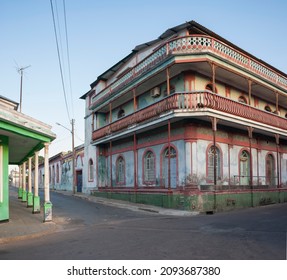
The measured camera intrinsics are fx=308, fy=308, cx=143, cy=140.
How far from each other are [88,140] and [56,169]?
18.2 metres

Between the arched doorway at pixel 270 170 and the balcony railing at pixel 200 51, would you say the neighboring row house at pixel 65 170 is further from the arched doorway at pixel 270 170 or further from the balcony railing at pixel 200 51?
the arched doorway at pixel 270 170

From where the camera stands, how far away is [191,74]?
16688 mm

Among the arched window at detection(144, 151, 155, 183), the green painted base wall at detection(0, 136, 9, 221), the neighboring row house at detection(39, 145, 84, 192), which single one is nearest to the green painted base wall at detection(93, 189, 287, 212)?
the arched window at detection(144, 151, 155, 183)

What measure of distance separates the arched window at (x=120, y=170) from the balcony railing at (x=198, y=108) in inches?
123

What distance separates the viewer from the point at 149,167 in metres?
19.2

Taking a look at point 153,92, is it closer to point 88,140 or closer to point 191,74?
point 191,74

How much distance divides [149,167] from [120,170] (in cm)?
412

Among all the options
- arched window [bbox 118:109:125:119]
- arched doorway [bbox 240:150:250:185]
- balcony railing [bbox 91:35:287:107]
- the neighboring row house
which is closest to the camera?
balcony railing [bbox 91:35:287:107]

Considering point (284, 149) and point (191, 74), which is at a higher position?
point (191, 74)

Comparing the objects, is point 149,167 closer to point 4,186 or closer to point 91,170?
point 91,170

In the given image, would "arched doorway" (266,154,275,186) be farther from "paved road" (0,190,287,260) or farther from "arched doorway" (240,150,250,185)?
"paved road" (0,190,287,260)

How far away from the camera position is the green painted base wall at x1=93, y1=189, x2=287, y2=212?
14.5 meters

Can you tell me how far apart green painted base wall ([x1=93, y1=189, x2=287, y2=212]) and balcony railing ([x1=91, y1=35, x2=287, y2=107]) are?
274 inches
